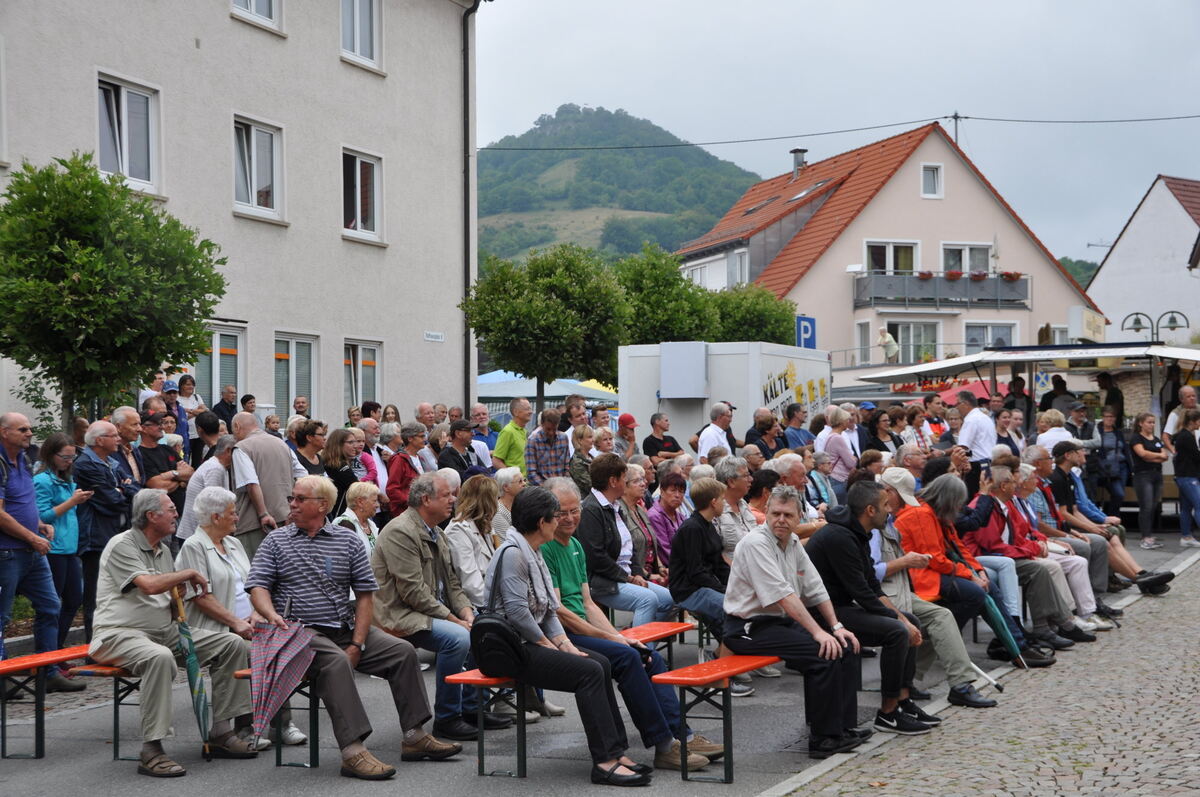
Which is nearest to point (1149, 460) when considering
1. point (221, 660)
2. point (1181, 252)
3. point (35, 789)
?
point (221, 660)

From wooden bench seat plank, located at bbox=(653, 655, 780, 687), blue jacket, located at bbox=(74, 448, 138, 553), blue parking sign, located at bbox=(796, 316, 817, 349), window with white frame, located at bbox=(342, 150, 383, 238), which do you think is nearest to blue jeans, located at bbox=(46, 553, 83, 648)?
blue jacket, located at bbox=(74, 448, 138, 553)

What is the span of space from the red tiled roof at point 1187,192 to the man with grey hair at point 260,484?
176 feet

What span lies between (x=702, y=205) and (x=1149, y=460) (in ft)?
284

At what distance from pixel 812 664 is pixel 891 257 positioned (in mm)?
46012

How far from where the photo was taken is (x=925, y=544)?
32.6 feet

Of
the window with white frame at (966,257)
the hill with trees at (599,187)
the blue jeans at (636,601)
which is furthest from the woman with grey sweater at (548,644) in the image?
the hill with trees at (599,187)

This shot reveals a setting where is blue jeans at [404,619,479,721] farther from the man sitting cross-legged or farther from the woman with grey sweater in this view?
the woman with grey sweater

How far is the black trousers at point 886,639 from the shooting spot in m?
8.54

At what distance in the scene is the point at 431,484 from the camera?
860cm

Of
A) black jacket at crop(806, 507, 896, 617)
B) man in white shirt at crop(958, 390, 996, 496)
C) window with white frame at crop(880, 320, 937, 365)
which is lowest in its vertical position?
black jacket at crop(806, 507, 896, 617)

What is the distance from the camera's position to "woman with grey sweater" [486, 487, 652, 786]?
7340mm

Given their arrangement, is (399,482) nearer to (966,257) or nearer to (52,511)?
(52,511)

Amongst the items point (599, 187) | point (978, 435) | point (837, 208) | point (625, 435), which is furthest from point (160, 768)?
point (599, 187)

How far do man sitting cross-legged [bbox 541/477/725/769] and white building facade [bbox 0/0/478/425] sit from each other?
9.82 metres
